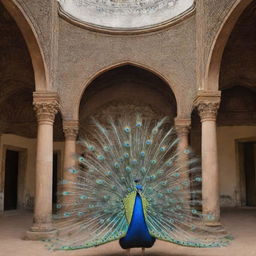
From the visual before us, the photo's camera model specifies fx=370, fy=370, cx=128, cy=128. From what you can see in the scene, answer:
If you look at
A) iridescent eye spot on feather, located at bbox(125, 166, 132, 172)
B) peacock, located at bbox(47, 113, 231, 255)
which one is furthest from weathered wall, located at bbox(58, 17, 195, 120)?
iridescent eye spot on feather, located at bbox(125, 166, 132, 172)

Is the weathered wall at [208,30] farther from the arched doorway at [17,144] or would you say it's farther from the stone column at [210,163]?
the arched doorway at [17,144]

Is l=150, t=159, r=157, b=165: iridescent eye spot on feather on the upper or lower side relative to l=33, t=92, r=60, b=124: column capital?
lower

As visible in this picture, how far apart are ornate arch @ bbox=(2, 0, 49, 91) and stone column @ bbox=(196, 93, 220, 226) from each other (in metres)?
3.66

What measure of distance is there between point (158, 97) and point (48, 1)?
6.14 metres

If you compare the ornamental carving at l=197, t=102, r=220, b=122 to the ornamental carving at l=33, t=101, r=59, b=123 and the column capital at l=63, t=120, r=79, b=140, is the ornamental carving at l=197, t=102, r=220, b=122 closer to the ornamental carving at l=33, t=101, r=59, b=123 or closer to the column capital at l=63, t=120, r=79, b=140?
the ornamental carving at l=33, t=101, r=59, b=123

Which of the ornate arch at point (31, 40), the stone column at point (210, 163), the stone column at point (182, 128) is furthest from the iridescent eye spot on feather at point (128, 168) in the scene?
the stone column at point (182, 128)

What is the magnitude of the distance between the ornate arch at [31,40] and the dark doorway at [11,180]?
6526 millimetres

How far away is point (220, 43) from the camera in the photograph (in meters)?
8.19

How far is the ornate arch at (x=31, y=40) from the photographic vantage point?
291 inches

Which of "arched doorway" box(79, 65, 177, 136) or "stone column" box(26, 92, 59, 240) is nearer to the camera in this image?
"stone column" box(26, 92, 59, 240)

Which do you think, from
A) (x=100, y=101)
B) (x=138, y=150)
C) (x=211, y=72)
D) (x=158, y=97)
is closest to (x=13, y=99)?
(x=100, y=101)

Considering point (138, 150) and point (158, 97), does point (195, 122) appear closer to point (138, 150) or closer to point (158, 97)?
point (158, 97)

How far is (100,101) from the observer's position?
13.8m

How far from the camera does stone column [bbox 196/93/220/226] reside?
8273 millimetres
